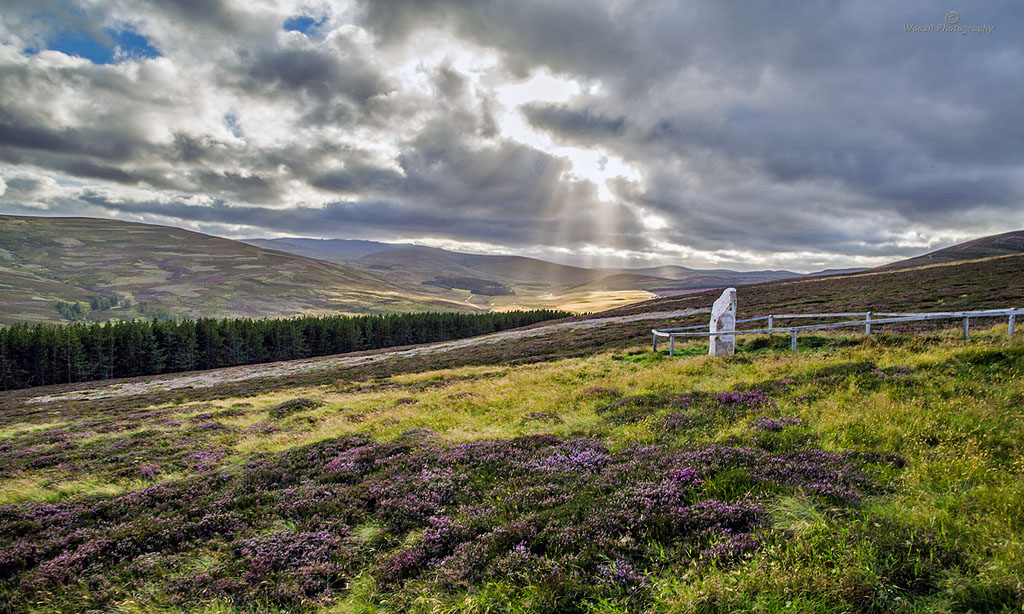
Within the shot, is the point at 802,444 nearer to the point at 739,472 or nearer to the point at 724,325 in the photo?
the point at 739,472

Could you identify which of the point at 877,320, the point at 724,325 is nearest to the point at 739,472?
the point at 724,325

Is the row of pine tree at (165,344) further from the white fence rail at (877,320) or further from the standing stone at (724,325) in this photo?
the standing stone at (724,325)

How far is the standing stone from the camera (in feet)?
60.7

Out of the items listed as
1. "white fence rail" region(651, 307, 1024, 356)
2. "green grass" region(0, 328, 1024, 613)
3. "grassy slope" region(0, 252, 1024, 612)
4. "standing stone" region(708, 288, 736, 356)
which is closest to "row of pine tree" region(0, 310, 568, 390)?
"green grass" region(0, 328, 1024, 613)

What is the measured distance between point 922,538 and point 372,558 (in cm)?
682

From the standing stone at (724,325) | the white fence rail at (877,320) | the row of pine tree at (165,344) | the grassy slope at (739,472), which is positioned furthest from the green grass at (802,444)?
the row of pine tree at (165,344)

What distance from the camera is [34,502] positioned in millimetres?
9203

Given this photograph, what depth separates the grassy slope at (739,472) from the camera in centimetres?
407

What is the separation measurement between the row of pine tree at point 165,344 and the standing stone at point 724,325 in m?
89.0

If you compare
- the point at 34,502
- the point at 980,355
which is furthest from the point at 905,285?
the point at 34,502

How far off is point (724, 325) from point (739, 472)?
49.0 feet

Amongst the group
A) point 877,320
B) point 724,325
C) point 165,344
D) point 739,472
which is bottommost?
point 165,344

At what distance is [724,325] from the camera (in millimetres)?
19516

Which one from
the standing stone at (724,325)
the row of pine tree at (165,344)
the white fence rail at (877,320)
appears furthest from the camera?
the row of pine tree at (165,344)
